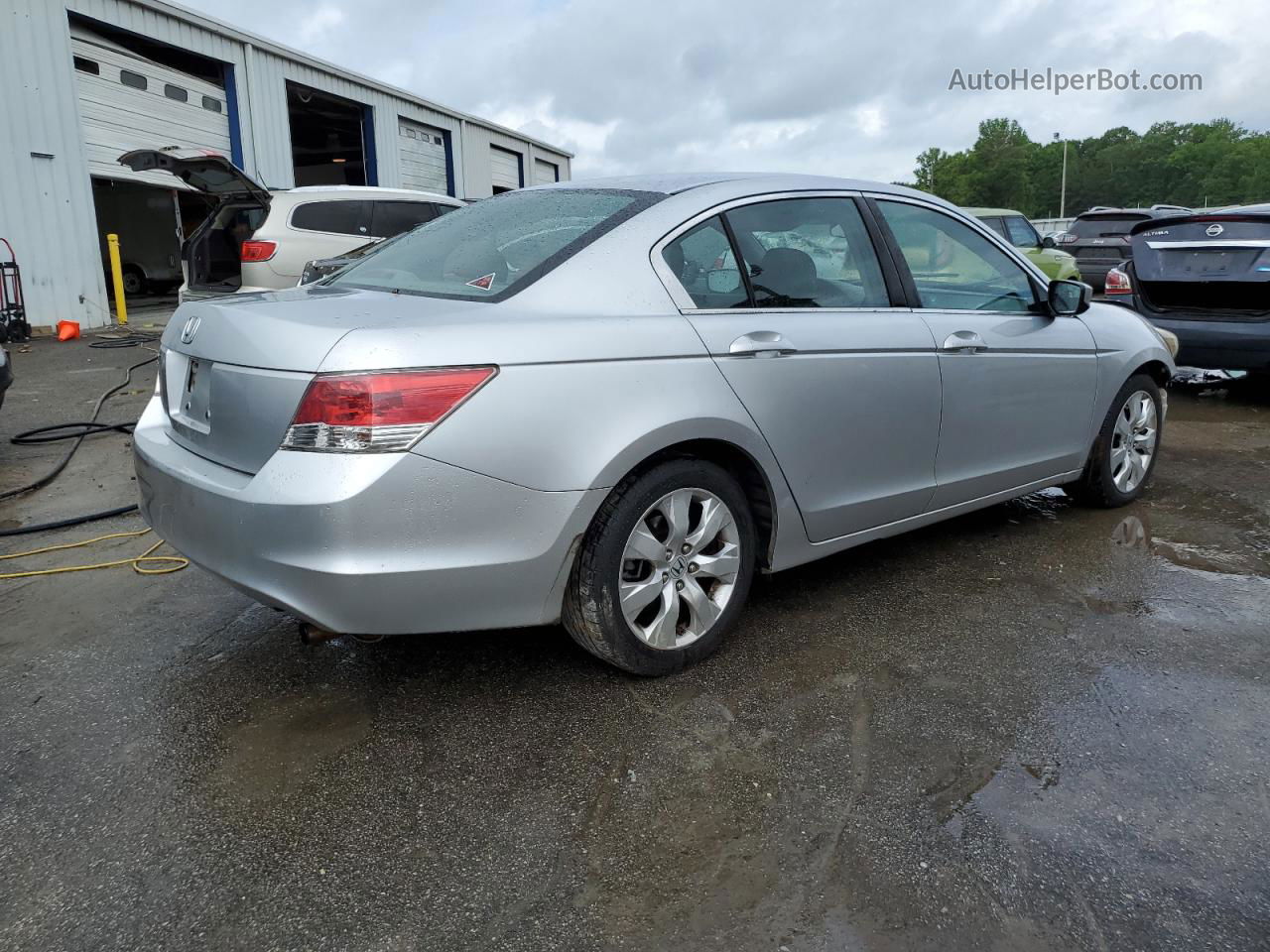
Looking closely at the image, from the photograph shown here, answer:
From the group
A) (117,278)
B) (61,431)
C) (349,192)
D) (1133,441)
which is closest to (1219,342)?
(1133,441)

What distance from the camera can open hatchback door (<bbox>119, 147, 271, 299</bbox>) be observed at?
875 cm

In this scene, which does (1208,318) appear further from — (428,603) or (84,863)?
(84,863)

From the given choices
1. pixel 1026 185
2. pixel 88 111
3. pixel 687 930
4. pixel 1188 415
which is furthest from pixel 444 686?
pixel 1026 185

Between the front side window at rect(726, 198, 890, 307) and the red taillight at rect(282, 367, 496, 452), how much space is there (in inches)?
48.3

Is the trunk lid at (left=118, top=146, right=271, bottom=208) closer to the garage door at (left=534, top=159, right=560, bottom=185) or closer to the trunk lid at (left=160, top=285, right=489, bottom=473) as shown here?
the trunk lid at (left=160, top=285, right=489, bottom=473)

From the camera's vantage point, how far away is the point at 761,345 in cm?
301

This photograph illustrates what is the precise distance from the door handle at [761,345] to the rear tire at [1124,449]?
2335 millimetres

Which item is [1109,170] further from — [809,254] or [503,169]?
[809,254]

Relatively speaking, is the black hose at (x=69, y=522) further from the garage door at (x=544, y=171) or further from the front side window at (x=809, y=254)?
the garage door at (x=544, y=171)

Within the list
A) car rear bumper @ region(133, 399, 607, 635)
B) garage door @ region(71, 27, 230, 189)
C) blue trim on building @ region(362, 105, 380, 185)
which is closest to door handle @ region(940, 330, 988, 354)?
car rear bumper @ region(133, 399, 607, 635)

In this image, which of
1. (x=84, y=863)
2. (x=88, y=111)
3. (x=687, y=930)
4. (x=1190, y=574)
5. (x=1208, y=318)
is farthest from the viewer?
(x=88, y=111)

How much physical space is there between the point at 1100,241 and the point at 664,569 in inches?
559

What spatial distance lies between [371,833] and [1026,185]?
10847 centimetres

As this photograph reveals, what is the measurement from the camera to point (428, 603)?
2500 millimetres
